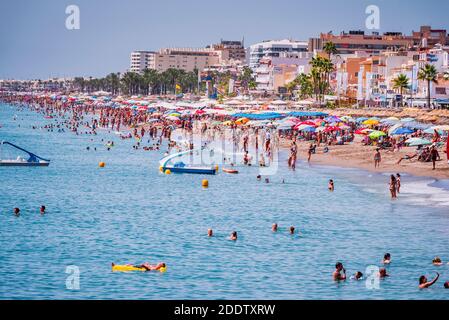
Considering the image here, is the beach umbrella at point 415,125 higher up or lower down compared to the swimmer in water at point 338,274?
higher up

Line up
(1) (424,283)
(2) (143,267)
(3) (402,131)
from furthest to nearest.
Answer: (3) (402,131)
(2) (143,267)
(1) (424,283)

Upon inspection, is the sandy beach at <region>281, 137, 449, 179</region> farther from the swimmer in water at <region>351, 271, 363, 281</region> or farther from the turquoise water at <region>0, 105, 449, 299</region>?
the swimmer in water at <region>351, 271, 363, 281</region>

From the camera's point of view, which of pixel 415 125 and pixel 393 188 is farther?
pixel 415 125

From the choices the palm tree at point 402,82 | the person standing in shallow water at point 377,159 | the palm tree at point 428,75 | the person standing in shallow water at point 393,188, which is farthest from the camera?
the palm tree at point 402,82

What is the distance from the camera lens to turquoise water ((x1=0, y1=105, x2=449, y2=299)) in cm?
2564

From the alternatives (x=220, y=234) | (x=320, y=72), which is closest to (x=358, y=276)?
(x=220, y=234)

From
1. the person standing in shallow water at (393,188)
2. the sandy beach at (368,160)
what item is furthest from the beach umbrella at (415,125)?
the person standing in shallow water at (393,188)

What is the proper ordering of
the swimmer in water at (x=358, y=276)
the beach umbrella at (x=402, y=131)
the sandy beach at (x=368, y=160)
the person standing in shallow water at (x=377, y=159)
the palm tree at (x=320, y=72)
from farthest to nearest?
the palm tree at (x=320, y=72) < the beach umbrella at (x=402, y=131) < the person standing in shallow water at (x=377, y=159) < the sandy beach at (x=368, y=160) < the swimmer in water at (x=358, y=276)

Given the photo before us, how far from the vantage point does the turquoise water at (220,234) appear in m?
25.6

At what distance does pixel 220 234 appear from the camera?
34.2 metres

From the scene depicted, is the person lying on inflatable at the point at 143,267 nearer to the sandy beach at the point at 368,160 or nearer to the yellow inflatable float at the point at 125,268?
the yellow inflatable float at the point at 125,268

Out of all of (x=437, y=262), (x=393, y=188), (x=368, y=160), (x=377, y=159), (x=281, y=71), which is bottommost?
(x=437, y=262)

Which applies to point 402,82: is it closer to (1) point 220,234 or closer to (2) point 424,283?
(1) point 220,234
